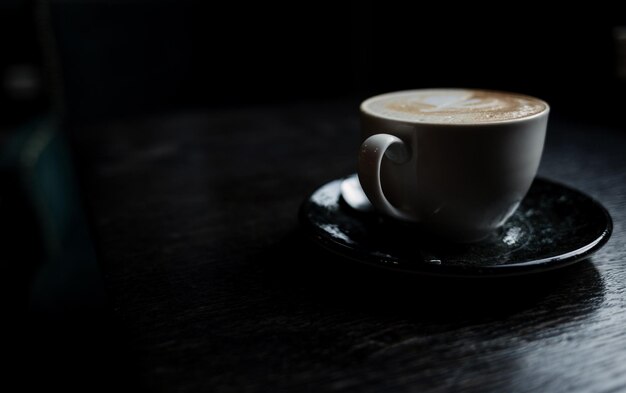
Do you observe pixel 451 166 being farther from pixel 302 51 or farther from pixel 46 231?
pixel 302 51

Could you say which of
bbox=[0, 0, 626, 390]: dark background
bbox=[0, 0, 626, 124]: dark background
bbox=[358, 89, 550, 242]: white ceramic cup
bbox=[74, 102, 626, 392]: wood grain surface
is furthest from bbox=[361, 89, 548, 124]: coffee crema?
bbox=[0, 0, 626, 124]: dark background

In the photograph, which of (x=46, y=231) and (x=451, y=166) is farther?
(x=46, y=231)

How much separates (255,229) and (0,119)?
2064 mm

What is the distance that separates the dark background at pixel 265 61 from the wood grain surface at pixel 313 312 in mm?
328

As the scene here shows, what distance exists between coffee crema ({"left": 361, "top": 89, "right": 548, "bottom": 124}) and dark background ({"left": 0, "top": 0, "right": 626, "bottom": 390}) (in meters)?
0.45

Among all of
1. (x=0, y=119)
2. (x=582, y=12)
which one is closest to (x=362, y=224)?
(x=582, y=12)

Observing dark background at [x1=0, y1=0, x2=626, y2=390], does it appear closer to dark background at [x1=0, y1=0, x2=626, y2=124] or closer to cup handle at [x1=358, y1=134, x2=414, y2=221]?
dark background at [x1=0, y1=0, x2=626, y2=124]

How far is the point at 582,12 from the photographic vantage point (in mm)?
1104

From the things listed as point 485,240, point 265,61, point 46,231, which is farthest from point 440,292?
point 265,61

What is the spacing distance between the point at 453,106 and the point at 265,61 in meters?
1.21

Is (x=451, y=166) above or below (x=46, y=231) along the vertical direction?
above

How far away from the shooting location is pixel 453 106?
0.39 metres

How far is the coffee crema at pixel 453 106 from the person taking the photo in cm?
35

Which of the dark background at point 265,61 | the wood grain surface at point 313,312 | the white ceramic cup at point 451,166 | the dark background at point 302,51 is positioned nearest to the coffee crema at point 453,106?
the white ceramic cup at point 451,166
